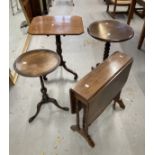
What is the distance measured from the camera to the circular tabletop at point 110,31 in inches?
69.3

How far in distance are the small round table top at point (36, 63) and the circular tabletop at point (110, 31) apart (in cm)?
56

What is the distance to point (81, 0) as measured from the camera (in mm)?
5121

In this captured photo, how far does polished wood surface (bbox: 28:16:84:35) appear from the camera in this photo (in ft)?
5.77

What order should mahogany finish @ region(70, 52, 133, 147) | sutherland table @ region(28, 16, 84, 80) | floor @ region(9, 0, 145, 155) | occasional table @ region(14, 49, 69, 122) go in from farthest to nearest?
1. sutherland table @ region(28, 16, 84, 80)
2. floor @ region(9, 0, 145, 155)
3. occasional table @ region(14, 49, 69, 122)
4. mahogany finish @ region(70, 52, 133, 147)

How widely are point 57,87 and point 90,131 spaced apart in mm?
785

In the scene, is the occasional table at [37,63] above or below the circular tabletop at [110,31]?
below

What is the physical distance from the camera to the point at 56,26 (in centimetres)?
187

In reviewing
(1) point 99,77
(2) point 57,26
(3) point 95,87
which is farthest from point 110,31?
(3) point 95,87

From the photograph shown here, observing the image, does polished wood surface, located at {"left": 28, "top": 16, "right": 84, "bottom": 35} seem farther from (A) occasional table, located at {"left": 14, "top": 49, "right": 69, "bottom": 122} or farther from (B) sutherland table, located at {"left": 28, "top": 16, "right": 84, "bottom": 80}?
(A) occasional table, located at {"left": 14, "top": 49, "right": 69, "bottom": 122}

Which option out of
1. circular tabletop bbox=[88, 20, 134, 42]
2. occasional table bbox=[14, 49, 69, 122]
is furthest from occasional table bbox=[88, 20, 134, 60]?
occasional table bbox=[14, 49, 69, 122]

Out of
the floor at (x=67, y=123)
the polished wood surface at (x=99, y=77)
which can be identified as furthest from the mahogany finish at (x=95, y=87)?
the floor at (x=67, y=123)

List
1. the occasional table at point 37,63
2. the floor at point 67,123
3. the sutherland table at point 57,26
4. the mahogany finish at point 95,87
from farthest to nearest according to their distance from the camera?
the sutherland table at point 57,26 < the floor at point 67,123 < the occasional table at point 37,63 < the mahogany finish at point 95,87

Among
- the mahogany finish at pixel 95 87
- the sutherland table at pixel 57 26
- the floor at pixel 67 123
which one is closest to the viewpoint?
the mahogany finish at pixel 95 87

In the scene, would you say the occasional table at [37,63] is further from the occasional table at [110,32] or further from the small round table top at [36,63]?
the occasional table at [110,32]
